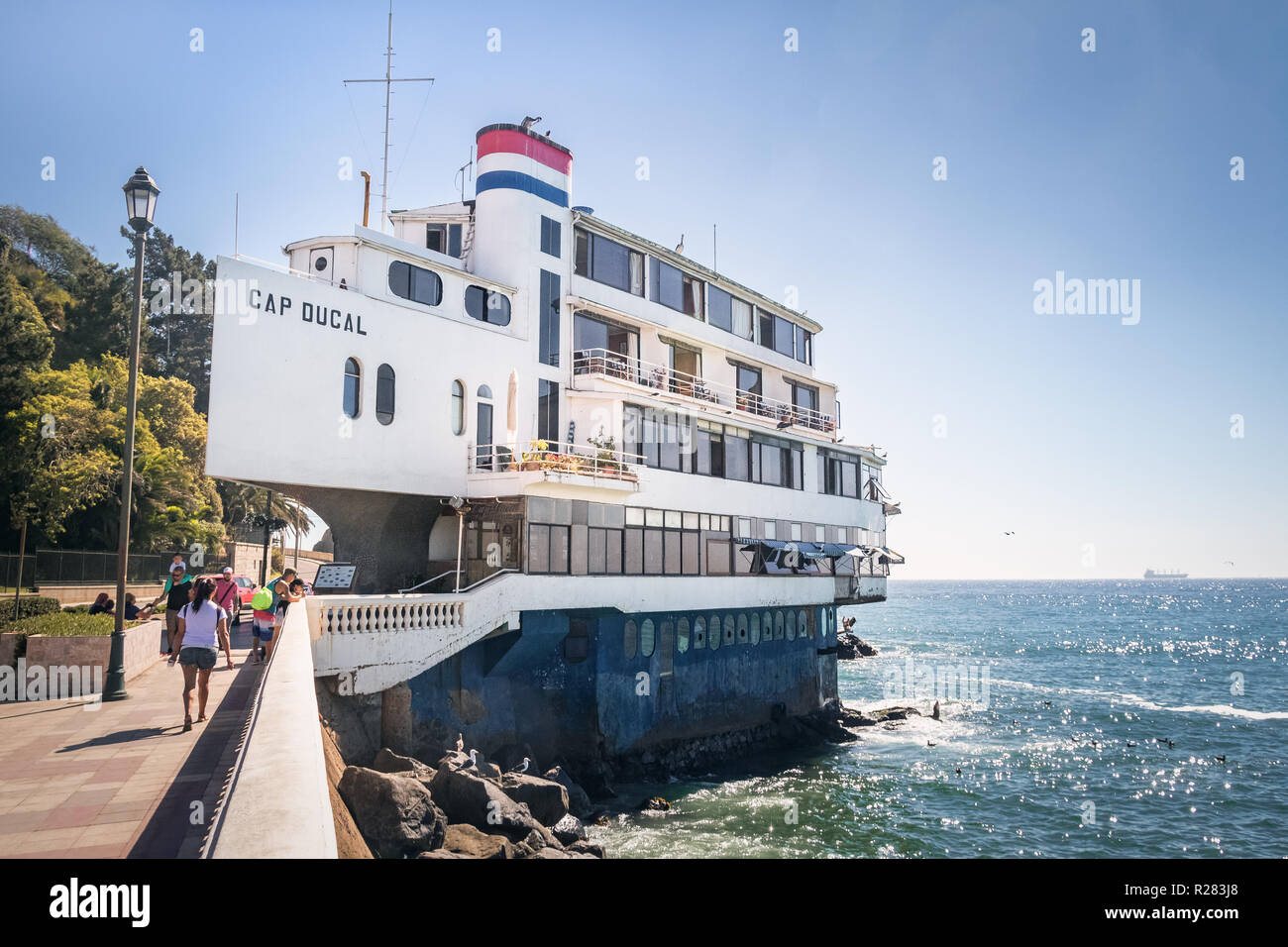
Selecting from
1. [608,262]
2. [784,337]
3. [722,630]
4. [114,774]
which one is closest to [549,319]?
[608,262]

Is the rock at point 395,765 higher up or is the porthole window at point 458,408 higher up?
the porthole window at point 458,408

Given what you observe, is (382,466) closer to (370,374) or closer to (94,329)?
(370,374)

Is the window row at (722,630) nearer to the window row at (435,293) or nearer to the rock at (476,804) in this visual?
the rock at (476,804)

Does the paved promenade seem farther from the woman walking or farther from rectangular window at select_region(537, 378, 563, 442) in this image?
rectangular window at select_region(537, 378, 563, 442)

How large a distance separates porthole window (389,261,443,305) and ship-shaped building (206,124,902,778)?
0.26 feet

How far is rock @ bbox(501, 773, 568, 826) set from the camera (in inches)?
838

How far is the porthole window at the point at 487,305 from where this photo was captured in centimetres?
2845

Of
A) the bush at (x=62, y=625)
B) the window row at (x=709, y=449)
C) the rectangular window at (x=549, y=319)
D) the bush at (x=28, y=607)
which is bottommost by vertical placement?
the bush at (x=62, y=625)

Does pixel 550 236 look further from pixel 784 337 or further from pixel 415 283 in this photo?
pixel 784 337

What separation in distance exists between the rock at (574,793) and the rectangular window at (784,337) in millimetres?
23903

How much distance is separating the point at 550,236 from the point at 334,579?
14.6 meters

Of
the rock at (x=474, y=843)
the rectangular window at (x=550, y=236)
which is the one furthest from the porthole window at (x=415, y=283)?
the rock at (x=474, y=843)
